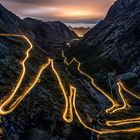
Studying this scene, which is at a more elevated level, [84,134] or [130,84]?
[84,134]

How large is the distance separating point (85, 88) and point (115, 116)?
21.7 meters

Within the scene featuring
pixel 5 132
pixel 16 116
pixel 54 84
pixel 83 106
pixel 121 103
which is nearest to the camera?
pixel 5 132

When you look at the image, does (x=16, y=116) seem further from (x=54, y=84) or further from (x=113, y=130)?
(x=54, y=84)

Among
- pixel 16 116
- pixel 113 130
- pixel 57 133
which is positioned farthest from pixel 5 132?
pixel 113 130

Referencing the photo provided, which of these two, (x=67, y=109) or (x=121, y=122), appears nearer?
(x=67, y=109)

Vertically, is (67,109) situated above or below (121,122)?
above

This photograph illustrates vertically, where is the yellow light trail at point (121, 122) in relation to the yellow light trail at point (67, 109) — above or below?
below

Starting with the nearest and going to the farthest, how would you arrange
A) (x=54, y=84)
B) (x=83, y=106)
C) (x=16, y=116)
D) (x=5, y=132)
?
(x=5, y=132), (x=16, y=116), (x=83, y=106), (x=54, y=84)

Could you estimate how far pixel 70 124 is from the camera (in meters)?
77.7

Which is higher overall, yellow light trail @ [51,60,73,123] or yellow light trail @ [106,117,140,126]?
yellow light trail @ [51,60,73,123]

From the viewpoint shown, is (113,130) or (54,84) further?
(54,84)

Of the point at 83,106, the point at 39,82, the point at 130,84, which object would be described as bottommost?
the point at 130,84

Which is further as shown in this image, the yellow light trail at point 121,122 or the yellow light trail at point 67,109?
the yellow light trail at point 121,122

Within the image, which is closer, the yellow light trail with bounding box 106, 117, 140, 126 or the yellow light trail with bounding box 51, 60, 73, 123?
the yellow light trail with bounding box 51, 60, 73, 123
